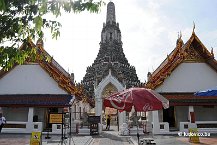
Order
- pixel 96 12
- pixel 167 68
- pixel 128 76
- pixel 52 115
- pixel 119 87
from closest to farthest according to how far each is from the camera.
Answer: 1. pixel 96 12
2. pixel 52 115
3. pixel 167 68
4. pixel 119 87
5. pixel 128 76

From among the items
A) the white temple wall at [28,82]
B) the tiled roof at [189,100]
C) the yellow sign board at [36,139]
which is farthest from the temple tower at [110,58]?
the yellow sign board at [36,139]

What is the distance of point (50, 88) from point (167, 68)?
9.20m

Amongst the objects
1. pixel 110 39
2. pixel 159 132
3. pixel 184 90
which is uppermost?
pixel 110 39

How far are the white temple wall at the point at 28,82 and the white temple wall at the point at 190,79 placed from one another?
827cm

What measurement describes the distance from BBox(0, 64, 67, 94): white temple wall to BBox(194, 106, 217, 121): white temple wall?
411 inches

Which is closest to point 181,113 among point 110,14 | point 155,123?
point 155,123

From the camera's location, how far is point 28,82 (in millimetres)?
22984

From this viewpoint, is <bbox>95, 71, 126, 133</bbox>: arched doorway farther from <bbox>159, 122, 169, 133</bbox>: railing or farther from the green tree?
A: the green tree

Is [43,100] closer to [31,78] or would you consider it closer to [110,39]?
[31,78]

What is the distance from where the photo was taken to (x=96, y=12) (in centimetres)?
620

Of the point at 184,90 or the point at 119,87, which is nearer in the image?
the point at 184,90

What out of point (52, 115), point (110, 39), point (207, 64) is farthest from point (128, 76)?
point (52, 115)

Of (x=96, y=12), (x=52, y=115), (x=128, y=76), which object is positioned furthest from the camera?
(x=128, y=76)

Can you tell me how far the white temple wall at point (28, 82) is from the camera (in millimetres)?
22797
